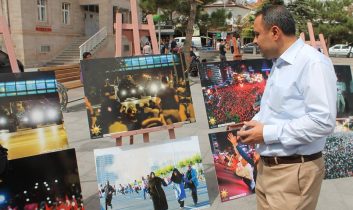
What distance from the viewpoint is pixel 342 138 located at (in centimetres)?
408

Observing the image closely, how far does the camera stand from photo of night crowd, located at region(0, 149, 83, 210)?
2547 mm

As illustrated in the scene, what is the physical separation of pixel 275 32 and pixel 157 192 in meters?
1.84

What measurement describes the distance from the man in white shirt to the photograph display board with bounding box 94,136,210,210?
133cm

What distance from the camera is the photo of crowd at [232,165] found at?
3.42 metres

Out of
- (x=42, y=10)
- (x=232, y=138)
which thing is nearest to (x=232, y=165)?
(x=232, y=138)

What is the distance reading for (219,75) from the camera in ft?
11.8

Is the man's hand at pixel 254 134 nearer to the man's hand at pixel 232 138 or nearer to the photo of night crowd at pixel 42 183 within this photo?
the photo of night crowd at pixel 42 183

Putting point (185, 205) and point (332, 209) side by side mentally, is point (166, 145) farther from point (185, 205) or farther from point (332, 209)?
point (332, 209)

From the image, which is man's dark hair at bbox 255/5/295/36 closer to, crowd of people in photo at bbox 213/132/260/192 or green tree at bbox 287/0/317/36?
crowd of people in photo at bbox 213/132/260/192

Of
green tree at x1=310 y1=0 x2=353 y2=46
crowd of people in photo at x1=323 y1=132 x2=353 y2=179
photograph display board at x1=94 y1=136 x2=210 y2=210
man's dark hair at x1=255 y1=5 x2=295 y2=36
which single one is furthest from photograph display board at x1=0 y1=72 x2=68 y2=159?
green tree at x1=310 y1=0 x2=353 y2=46

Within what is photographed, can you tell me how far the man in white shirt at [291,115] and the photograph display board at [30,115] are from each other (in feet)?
5.04

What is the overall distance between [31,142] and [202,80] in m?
1.65

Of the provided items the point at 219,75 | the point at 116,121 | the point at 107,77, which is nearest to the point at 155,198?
the point at 116,121

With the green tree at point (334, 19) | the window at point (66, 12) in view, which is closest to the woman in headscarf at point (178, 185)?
the window at point (66, 12)
